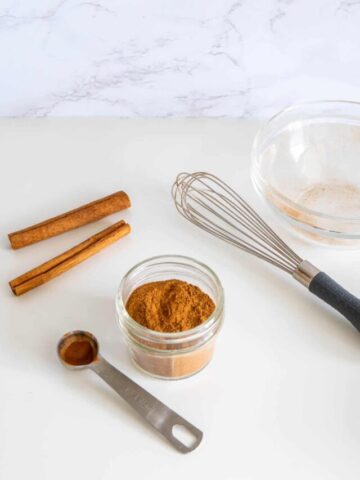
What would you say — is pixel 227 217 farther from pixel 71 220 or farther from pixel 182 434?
pixel 182 434

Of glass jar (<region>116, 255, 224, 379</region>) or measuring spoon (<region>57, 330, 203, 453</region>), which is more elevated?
glass jar (<region>116, 255, 224, 379</region>)

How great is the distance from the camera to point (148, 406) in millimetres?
771

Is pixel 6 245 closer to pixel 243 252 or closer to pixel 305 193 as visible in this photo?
pixel 243 252

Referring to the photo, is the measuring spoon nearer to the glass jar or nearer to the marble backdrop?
the glass jar

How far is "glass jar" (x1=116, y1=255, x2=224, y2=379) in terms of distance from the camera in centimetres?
77

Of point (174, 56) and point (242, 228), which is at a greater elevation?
point (174, 56)

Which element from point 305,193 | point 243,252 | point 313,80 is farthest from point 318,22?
point 243,252

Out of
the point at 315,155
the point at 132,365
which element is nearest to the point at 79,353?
the point at 132,365

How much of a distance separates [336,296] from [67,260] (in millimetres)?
360

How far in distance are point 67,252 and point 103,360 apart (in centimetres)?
19

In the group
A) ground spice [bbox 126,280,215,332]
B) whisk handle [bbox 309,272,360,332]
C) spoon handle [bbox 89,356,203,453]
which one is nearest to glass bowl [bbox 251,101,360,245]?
whisk handle [bbox 309,272,360,332]

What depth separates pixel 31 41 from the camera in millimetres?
1061

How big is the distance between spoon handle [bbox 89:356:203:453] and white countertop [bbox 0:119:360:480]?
0.04 ft

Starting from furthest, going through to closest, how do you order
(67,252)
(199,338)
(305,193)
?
(305,193)
(67,252)
(199,338)
